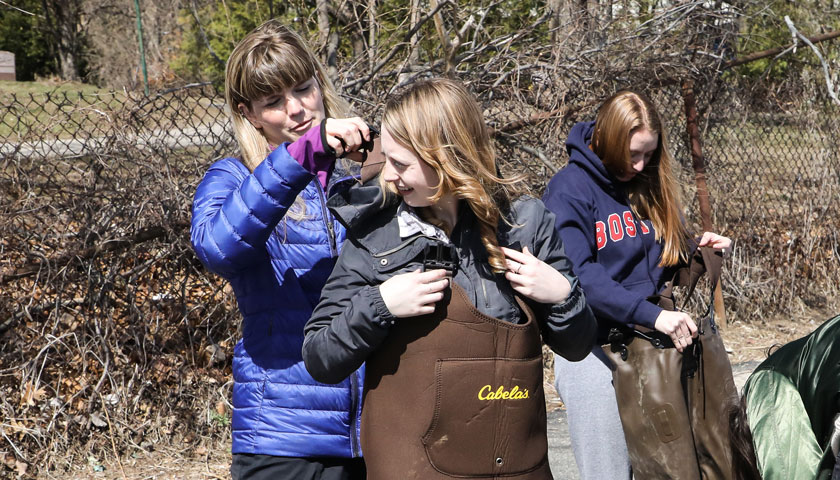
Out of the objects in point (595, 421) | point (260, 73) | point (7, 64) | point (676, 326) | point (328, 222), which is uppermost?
point (7, 64)

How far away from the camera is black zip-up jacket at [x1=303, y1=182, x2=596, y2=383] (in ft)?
5.95

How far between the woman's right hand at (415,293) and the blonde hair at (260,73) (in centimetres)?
64

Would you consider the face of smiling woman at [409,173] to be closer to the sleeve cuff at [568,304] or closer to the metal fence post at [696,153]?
the sleeve cuff at [568,304]

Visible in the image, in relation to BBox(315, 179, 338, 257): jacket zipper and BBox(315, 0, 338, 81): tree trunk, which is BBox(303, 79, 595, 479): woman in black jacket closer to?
BBox(315, 179, 338, 257): jacket zipper

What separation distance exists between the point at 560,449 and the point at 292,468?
267 centimetres

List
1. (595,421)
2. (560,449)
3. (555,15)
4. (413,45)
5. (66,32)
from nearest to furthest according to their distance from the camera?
(595,421) → (560,449) → (413,45) → (555,15) → (66,32)

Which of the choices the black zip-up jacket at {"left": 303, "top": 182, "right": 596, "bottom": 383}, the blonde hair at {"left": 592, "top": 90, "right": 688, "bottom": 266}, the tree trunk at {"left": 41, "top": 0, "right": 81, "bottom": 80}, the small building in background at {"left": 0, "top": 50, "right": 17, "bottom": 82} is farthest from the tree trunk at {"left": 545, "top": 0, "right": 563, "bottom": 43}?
the tree trunk at {"left": 41, "top": 0, "right": 81, "bottom": 80}

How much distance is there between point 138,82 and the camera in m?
4.54

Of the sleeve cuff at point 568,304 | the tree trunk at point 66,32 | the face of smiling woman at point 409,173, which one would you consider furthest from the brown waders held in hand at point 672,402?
the tree trunk at point 66,32

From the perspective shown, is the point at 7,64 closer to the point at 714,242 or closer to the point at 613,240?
the point at 613,240

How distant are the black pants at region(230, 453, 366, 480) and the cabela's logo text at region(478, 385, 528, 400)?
535mm

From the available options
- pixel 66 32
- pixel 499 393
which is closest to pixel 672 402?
pixel 499 393

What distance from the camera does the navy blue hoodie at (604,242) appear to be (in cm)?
283

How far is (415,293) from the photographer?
5.71ft
